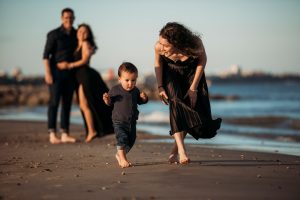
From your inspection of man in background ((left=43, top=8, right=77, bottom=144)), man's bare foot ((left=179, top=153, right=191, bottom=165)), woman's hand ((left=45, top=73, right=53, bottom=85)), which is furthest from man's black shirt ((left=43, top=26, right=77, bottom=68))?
man's bare foot ((left=179, top=153, right=191, bottom=165))

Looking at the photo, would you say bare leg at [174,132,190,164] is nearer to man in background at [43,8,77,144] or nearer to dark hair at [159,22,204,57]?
dark hair at [159,22,204,57]

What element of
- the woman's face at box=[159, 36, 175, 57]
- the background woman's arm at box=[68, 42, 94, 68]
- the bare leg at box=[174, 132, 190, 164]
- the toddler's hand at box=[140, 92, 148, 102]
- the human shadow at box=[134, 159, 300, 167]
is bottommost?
the human shadow at box=[134, 159, 300, 167]

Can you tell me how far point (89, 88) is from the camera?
1005 centimetres

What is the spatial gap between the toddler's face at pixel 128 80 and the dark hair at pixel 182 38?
0.59m

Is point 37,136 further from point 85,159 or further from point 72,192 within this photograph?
point 72,192

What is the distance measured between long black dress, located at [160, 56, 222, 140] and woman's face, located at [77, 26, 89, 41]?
365 cm

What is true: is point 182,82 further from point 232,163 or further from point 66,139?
point 66,139

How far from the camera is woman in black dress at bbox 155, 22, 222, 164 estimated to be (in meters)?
6.46

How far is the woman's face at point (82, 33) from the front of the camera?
A: 32.8 ft

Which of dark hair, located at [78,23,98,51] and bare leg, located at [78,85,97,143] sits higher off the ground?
dark hair, located at [78,23,98,51]

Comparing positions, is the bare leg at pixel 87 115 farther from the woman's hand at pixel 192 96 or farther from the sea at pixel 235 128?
the woman's hand at pixel 192 96

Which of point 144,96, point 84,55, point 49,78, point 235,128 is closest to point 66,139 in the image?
point 49,78

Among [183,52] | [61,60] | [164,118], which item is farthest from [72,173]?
[164,118]

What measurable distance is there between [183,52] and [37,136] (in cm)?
551
